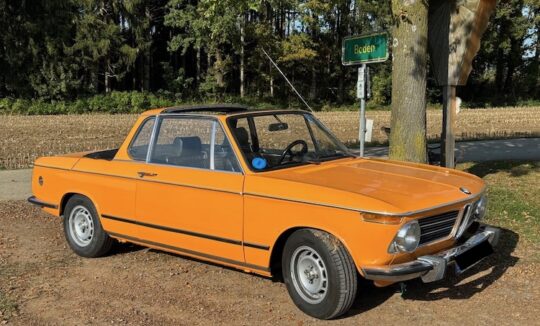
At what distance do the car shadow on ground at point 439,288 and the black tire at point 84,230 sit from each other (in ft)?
9.19

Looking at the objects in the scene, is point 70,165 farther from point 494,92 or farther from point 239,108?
point 494,92

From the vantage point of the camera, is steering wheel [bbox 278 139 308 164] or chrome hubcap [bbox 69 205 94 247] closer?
steering wheel [bbox 278 139 308 164]

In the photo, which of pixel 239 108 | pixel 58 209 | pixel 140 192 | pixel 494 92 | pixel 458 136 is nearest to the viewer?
pixel 140 192

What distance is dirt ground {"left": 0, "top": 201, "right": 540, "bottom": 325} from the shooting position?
15.0 ft

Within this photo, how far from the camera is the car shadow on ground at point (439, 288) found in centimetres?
491

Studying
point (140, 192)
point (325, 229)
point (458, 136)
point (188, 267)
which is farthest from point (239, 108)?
A: point (458, 136)

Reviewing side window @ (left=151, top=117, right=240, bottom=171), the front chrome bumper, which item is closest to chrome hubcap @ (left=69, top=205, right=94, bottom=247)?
side window @ (left=151, top=117, right=240, bottom=171)

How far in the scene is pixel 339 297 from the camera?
4344 mm

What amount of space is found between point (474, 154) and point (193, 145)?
32.5 feet

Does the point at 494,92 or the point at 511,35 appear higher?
the point at 511,35

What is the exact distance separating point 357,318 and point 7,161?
1115 cm

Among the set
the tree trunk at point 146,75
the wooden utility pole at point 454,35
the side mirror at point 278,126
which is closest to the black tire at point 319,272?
the side mirror at point 278,126

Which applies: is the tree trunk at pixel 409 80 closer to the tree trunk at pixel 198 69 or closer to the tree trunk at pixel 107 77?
the tree trunk at pixel 107 77

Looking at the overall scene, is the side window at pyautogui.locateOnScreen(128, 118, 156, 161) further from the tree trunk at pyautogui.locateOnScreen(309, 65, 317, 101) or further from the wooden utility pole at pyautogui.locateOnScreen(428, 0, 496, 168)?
the tree trunk at pyautogui.locateOnScreen(309, 65, 317, 101)
